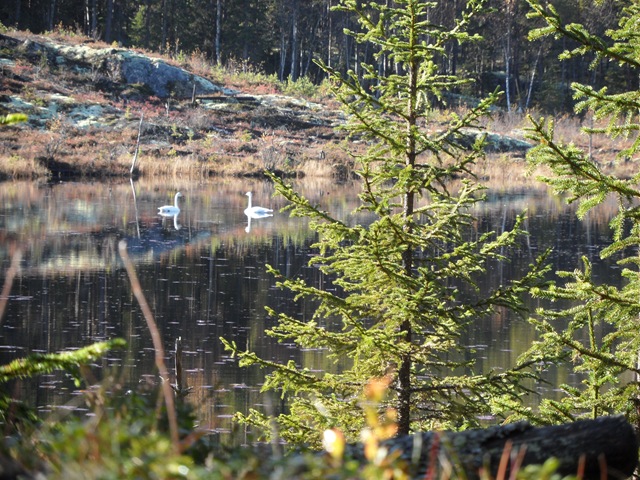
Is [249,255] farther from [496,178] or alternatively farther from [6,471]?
[496,178]

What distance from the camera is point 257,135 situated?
5122 centimetres

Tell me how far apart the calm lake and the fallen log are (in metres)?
1.77

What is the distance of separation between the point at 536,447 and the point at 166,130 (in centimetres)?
4597

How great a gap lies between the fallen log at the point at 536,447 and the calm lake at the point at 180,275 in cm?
177

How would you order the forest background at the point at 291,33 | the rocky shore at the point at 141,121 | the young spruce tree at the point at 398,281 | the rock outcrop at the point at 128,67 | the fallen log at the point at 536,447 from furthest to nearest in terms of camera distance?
the forest background at the point at 291,33 < the rock outcrop at the point at 128,67 < the rocky shore at the point at 141,121 < the young spruce tree at the point at 398,281 < the fallen log at the point at 536,447

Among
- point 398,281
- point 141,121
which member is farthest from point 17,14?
point 398,281

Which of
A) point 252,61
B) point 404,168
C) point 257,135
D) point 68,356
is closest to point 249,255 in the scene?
point 404,168

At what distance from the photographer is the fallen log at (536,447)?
2947 mm

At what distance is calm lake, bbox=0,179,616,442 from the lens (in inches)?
502

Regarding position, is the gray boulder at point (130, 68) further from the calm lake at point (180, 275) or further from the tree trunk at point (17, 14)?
the calm lake at point (180, 275)

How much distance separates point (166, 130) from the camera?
156 feet

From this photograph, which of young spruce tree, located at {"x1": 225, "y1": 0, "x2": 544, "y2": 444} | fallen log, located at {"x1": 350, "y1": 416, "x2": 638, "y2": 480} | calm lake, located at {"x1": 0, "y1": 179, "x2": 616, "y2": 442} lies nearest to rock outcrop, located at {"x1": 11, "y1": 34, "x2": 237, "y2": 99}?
calm lake, located at {"x1": 0, "y1": 179, "x2": 616, "y2": 442}

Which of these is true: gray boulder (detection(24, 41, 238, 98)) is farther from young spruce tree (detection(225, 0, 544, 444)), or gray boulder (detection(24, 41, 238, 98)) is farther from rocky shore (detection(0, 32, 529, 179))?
young spruce tree (detection(225, 0, 544, 444))

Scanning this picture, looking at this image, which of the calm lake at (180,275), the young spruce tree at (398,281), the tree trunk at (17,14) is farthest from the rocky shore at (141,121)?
the young spruce tree at (398,281)
